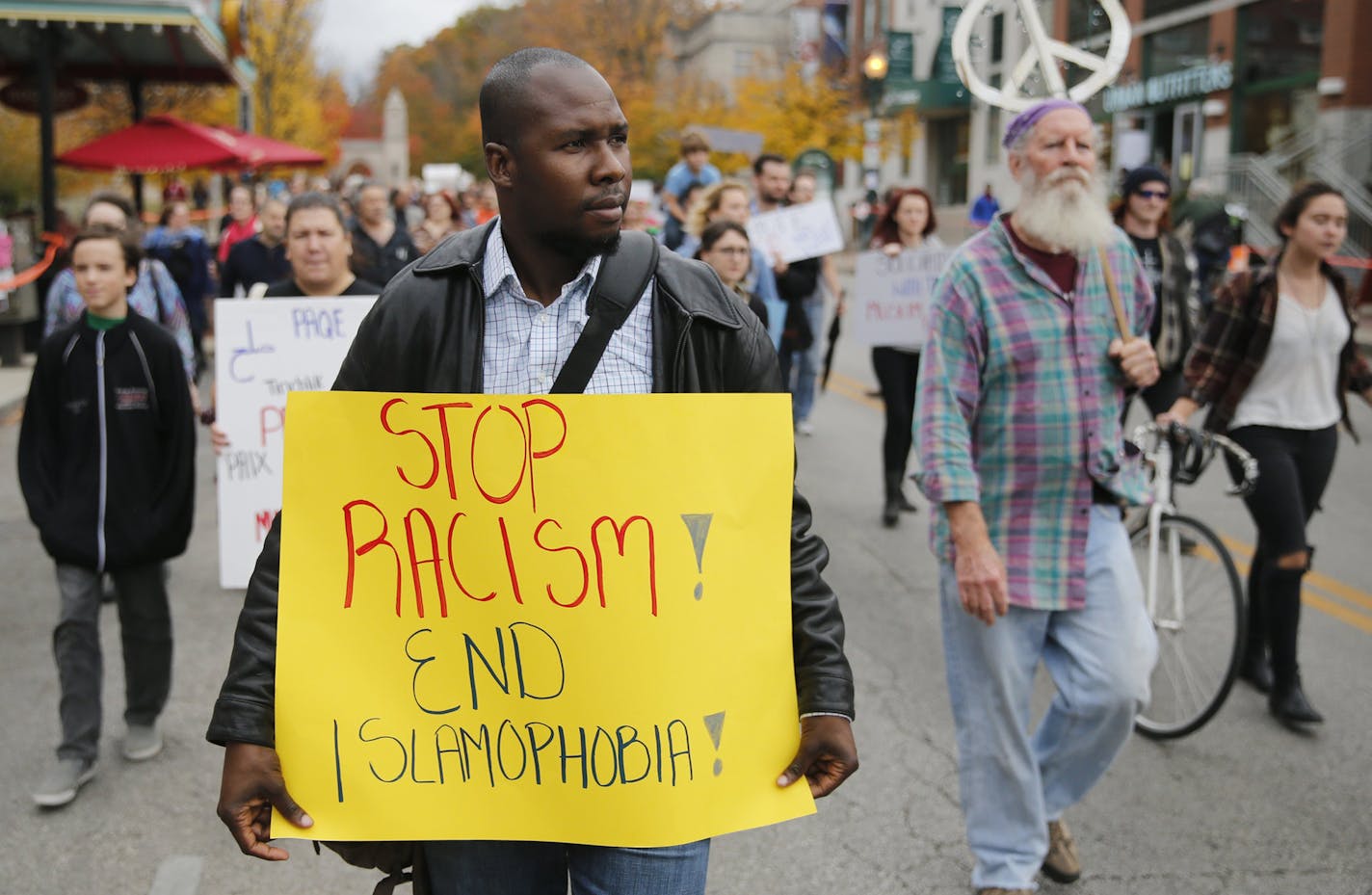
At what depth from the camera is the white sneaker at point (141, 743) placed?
468 cm

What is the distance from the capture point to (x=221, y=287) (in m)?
10.3

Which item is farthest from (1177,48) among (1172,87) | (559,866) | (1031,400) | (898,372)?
(559,866)


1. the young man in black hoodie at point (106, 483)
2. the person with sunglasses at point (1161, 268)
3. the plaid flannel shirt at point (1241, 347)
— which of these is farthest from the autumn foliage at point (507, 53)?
the plaid flannel shirt at point (1241, 347)

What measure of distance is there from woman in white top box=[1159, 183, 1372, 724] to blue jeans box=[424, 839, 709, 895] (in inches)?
132

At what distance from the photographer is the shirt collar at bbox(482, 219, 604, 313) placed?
2.18 m

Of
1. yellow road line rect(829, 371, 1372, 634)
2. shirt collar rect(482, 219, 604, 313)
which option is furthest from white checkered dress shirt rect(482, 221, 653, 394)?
yellow road line rect(829, 371, 1372, 634)

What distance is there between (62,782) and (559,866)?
270cm

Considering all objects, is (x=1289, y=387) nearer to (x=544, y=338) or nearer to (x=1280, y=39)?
(x=544, y=338)

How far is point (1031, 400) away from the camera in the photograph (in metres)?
3.47

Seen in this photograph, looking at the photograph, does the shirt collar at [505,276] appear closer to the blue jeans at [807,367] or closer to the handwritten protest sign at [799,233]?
the handwritten protest sign at [799,233]

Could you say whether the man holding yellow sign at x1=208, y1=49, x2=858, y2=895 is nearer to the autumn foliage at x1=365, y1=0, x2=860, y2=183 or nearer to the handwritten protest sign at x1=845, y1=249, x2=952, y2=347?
the handwritten protest sign at x1=845, y1=249, x2=952, y2=347

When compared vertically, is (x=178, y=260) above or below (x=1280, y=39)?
below

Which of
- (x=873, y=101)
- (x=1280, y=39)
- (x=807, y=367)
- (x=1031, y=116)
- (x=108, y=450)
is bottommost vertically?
(x=807, y=367)

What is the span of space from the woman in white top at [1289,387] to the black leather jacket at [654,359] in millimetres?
3148
